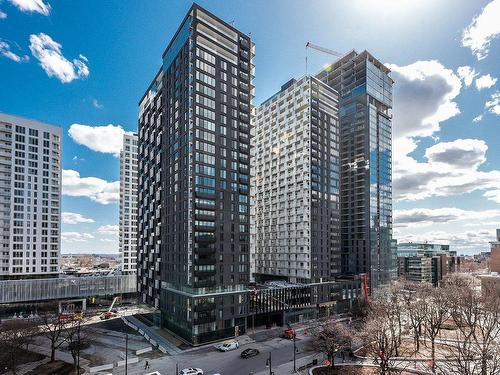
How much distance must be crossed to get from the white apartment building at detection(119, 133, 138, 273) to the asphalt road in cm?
9275

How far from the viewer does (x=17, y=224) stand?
110500 millimetres

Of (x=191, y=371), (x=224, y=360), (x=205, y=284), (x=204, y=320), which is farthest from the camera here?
(x=205, y=284)

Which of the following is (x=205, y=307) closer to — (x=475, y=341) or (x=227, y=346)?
(x=227, y=346)

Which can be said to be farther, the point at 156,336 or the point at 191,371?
the point at 156,336

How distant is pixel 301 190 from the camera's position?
10556cm

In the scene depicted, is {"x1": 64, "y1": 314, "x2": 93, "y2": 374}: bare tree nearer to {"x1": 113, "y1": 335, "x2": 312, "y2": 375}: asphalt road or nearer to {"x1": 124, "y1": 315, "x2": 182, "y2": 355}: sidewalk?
{"x1": 113, "y1": 335, "x2": 312, "y2": 375}: asphalt road

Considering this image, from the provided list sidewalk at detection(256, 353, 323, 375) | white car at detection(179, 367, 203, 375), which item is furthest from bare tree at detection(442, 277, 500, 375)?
white car at detection(179, 367, 203, 375)

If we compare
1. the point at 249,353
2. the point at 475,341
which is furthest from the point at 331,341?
the point at 475,341

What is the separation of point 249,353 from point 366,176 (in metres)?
92.2

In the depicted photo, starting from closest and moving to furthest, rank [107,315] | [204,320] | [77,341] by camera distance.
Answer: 1. [77,341]
2. [204,320]
3. [107,315]

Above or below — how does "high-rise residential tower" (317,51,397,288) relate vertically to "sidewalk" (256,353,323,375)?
above

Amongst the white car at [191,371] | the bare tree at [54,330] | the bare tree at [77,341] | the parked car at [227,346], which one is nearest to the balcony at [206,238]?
the parked car at [227,346]

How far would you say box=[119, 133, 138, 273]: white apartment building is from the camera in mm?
143625

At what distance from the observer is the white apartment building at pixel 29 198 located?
108875 mm
